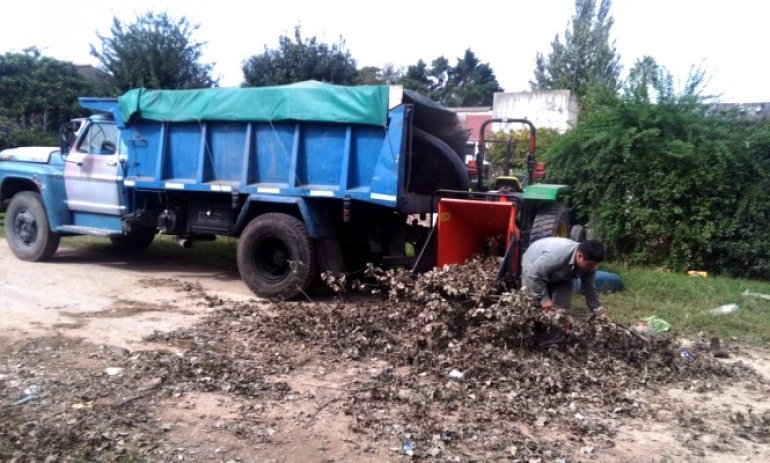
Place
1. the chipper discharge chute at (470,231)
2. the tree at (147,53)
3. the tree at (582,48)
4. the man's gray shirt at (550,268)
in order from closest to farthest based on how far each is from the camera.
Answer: the man's gray shirt at (550,268), the chipper discharge chute at (470,231), the tree at (147,53), the tree at (582,48)

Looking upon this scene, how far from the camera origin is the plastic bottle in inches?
325

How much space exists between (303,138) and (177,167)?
2.06m

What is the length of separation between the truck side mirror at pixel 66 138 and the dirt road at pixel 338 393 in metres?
3.42

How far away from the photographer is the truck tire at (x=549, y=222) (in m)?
8.52

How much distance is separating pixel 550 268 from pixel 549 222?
108 inches

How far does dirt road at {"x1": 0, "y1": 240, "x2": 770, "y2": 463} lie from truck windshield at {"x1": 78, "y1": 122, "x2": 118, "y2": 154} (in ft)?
10.2

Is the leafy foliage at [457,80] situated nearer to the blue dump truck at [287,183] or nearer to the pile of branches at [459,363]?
the blue dump truck at [287,183]

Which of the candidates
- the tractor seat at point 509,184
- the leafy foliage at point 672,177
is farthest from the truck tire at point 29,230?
the leafy foliage at point 672,177

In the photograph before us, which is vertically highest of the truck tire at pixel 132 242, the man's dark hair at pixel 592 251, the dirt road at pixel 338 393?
the man's dark hair at pixel 592 251

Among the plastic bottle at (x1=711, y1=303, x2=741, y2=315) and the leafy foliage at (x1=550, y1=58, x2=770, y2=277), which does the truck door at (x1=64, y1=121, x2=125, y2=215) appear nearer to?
the leafy foliage at (x1=550, y1=58, x2=770, y2=277)

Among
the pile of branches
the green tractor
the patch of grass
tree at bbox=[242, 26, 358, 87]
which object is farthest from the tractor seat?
tree at bbox=[242, 26, 358, 87]

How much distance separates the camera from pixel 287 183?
27.2 ft

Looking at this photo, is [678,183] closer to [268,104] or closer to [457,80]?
[268,104]

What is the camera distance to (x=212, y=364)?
5.51 m
